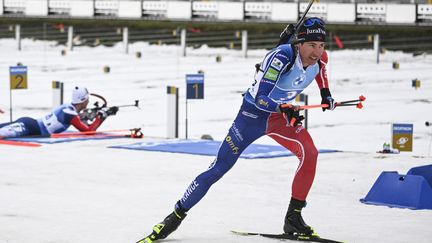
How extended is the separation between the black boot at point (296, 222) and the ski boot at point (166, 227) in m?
0.81

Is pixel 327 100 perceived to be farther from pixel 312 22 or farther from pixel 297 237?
pixel 297 237

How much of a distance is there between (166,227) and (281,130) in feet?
A: 3.75

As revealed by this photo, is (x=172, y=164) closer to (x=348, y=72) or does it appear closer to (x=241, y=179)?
(x=241, y=179)

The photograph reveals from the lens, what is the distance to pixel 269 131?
8.41m

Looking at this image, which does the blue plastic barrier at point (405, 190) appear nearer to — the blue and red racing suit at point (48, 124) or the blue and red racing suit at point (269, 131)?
the blue and red racing suit at point (269, 131)

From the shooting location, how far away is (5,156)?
1458cm

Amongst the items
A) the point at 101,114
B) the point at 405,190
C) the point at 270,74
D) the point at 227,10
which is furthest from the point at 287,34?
the point at 227,10

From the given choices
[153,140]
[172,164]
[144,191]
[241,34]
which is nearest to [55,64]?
[241,34]

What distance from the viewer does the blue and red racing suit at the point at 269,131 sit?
827 centimetres

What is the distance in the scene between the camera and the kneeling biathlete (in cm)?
828

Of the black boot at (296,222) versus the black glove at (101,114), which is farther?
the black glove at (101,114)

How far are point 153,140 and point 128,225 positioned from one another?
7.46 meters

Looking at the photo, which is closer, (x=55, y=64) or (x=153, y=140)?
(x=153, y=140)

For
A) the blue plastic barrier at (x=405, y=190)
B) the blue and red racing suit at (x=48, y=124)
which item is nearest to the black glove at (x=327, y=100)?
the blue plastic barrier at (x=405, y=190)
